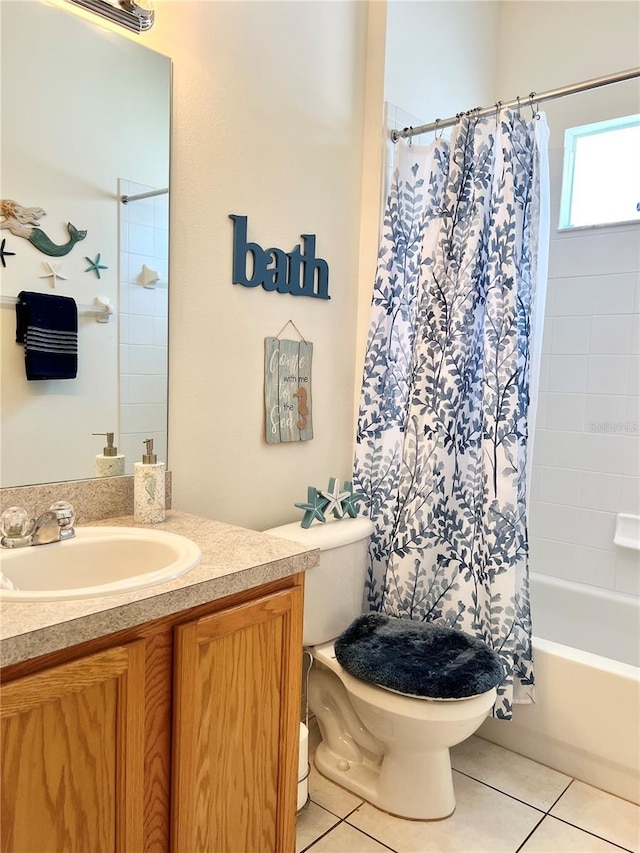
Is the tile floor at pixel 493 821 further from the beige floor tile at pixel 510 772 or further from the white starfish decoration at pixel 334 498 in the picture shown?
the white starfish decoration at pixel 334 498

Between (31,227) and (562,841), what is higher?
(31,227)

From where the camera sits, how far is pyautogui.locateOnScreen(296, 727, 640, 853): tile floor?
1.75 m

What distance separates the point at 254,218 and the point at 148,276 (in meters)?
0.44

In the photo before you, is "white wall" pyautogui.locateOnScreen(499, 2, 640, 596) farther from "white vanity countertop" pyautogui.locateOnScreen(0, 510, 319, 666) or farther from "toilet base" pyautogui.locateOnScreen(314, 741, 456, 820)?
"white vanity countertop" pyautogui.locateOnScreen(0, 510, 319, 666)

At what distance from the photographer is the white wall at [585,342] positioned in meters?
2.56

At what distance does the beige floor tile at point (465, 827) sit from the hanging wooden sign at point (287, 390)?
1.13m

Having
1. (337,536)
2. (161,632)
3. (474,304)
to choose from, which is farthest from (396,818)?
(474,304)

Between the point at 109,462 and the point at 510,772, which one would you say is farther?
the point at 510,772

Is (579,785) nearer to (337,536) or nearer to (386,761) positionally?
(386,761)

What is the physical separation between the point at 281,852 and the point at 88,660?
2.50 feet

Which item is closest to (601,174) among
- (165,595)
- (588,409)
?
(588,409)

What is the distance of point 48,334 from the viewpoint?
1474mm

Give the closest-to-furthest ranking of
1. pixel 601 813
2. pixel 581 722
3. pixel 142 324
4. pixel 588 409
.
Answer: pixel 142 324, pixel 601 813, pixel 581 722, pixel 588 409

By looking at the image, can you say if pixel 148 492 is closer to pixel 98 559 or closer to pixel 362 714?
pixel 98 559
